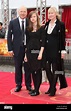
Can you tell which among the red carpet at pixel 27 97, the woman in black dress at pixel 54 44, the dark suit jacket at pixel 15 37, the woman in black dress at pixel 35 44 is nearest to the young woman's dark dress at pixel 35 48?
the woman in black dress at pixel 35 44

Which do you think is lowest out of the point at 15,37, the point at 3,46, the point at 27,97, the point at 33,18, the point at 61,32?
the point at 27,97

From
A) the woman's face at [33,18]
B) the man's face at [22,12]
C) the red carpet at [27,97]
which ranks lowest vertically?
the red carpet at [27,97]

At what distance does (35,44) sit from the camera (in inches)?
181

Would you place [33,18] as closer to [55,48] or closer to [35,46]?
[35,46]

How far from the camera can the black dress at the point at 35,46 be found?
4.57m

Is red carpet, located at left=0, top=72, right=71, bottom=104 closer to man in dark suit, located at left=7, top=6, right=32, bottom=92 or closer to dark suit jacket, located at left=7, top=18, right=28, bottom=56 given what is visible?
man in dark suit, located at left=7, top=6, right=32, bottom=92

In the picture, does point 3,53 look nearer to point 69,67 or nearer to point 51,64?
point 69,67

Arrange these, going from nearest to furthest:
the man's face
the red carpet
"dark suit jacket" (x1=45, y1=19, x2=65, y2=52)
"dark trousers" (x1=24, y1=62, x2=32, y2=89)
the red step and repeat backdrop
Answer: the red carpet, "dark suit jacket" (x1=45, y1=19, x2=65, y2=52), the man's face, "dark trousers" (x1=24, y1=62, x2=32, y2=89), the red step and repeat backdrop

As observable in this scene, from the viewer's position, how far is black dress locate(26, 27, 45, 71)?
4574 mm

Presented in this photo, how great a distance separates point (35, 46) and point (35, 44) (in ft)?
0.12

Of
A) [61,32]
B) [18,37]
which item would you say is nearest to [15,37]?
[18,37]

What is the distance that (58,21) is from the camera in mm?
4535

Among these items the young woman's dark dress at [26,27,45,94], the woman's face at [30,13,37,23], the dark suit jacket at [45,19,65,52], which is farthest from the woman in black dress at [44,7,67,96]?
the woman's face at [30,13,37,23]

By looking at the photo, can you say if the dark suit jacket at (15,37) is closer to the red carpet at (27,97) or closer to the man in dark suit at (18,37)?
the man in dark suit at (18,37)
